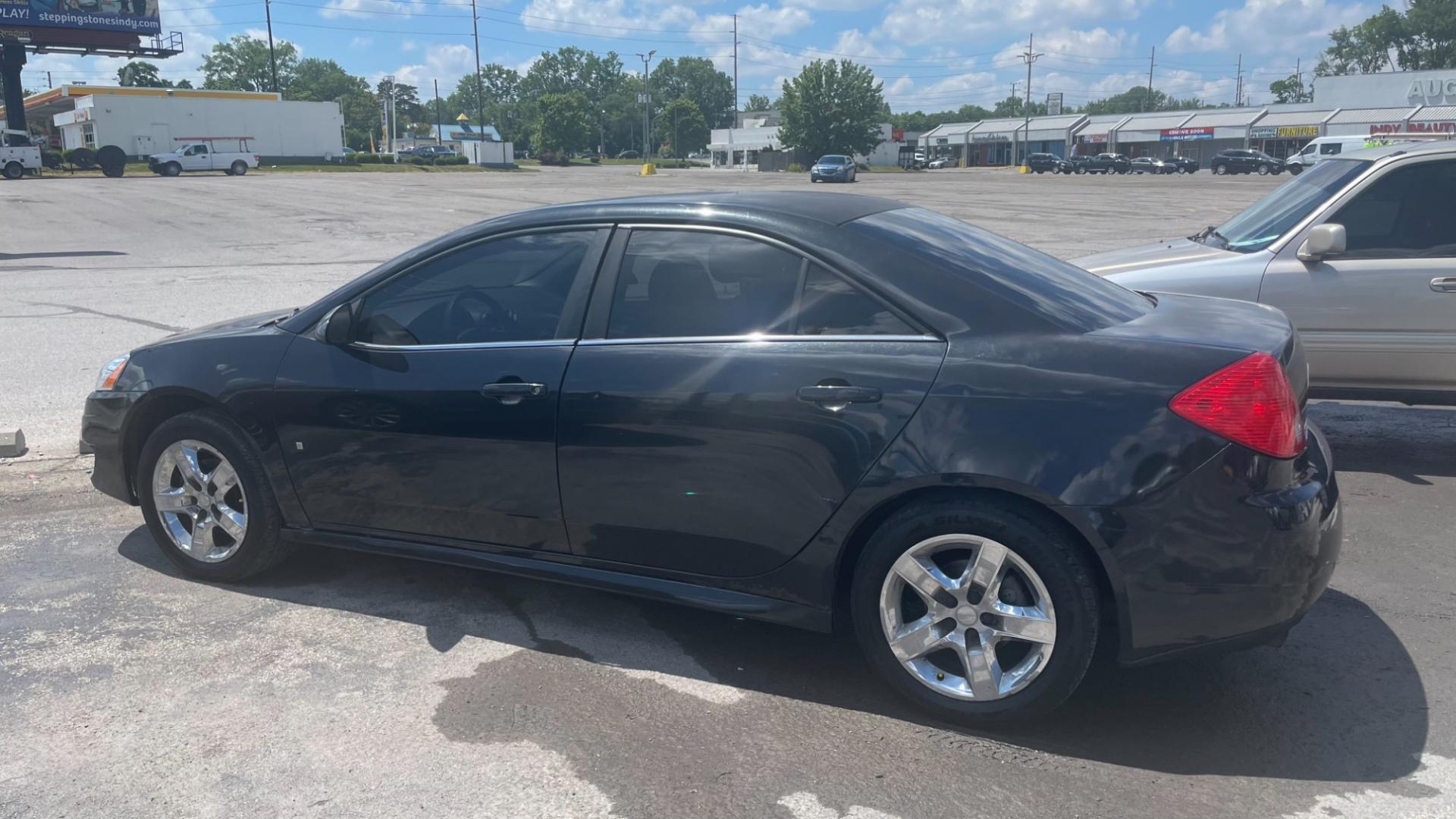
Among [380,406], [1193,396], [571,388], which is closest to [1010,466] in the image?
[1193,396]

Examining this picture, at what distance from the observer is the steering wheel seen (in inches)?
161

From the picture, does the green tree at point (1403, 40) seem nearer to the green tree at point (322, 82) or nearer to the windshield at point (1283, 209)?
the windshield at point (1283, 209)

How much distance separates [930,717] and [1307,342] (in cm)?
379

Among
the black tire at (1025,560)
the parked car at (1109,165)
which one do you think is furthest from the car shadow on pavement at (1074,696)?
the parked car at (1109,165)

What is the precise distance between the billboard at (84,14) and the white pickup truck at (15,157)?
11.8 meters

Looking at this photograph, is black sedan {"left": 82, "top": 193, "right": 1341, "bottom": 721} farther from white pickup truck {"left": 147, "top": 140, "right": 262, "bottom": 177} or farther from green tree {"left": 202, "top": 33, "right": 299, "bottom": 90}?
green tree {"left": 202, "top": 33, "right": 299, "bottom": 90}

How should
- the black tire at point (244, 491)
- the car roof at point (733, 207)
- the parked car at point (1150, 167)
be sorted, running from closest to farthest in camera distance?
the car roof at point (733, 207), the black tire at point (244, 491), the parked car at point (1150, 167)

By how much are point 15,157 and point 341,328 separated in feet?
174

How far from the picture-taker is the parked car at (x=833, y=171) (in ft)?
175

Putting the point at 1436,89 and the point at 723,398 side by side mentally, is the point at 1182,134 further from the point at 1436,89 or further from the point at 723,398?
the point at 723,398

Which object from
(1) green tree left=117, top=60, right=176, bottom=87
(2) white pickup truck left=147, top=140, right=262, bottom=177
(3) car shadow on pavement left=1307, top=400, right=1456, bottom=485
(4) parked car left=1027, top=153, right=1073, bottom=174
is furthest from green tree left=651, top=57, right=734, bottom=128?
(3) car shadow on pavement left=1307, top=400, right=1456, bottom=485

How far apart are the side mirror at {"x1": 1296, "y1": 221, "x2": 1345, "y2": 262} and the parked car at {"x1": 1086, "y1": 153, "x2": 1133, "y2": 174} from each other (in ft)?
237

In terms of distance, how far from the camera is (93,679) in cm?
383

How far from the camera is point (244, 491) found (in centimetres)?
450
